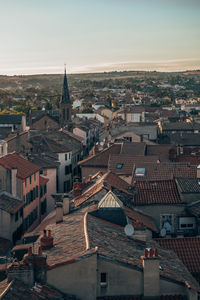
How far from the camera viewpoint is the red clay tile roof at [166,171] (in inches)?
1660

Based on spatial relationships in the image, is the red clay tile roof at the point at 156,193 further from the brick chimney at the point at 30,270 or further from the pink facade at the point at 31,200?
the brick chimney at the point at 30,270

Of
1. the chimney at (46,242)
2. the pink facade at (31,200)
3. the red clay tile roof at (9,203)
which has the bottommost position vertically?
the pink facade at (31,200)

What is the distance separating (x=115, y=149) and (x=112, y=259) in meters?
39.7

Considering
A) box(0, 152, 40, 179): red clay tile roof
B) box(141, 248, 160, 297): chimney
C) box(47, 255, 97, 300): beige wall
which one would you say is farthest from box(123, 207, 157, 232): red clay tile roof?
box(0, 152, 40, 179): red clay tile roof

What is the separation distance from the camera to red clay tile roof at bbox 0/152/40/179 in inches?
1580

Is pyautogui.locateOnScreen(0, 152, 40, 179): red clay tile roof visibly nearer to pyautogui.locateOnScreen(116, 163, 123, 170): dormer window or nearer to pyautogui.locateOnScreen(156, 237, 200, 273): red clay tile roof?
pyautogui.locateOnScreen(116, 163, 123, 170): dormer window

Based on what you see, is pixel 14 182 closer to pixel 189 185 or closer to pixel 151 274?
Answer: pixel 189 185

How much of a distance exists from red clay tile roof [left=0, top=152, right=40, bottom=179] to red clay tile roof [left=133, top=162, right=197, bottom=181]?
8.47 meters

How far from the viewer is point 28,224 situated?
41.0 m

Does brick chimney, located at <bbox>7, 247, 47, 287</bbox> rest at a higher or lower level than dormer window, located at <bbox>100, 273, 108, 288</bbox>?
higher

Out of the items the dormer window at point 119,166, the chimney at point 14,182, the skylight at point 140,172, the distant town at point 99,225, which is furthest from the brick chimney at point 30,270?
the dormer window at point 119,166

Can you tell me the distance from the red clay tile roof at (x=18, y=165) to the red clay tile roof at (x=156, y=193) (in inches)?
371

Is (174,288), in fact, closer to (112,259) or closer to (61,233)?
(112,259)

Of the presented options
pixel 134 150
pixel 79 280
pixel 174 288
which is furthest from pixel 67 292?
A: pixel 134 150
